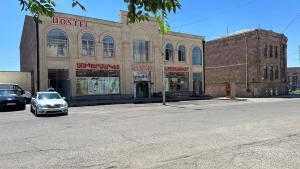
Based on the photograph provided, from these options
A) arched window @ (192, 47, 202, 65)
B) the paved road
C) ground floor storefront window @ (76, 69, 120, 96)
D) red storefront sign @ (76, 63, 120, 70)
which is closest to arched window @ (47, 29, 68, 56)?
red storefront sign @ (76, 63, 120, 70)

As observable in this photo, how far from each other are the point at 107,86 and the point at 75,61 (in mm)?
4695

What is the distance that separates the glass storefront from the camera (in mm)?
41219

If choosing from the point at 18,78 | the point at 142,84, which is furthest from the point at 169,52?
the point at 18,78

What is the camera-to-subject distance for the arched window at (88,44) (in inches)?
1316

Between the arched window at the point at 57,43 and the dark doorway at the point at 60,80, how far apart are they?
2032 millimetres

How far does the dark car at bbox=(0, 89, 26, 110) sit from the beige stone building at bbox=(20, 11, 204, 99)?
7615 millimetres

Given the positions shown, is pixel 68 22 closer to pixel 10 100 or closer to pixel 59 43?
pixel 59 43

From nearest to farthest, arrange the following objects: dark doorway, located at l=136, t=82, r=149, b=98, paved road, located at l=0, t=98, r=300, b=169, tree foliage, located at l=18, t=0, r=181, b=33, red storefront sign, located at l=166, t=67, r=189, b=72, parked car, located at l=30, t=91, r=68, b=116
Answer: tree foliage, located at l=18, t=0, r=181, b=33, paved road, located at l=0, t=98, r=300, b=169, parked car, located at l=30, t=91, r=68, b=116, dark doorway, located at l=136, t=82, r=149, b=98, red storefront sign, located at l=166, t=67, r=189, b=72

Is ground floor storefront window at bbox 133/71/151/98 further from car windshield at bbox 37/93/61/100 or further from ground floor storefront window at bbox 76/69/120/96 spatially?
car windshield at bbox 37/93/61/100

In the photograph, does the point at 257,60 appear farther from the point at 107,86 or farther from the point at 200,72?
the point at 107,86

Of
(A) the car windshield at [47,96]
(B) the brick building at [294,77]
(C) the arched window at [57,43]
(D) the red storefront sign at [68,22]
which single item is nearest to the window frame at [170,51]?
(D) the red storefront sign at [68,22]

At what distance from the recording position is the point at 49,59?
1228 inches

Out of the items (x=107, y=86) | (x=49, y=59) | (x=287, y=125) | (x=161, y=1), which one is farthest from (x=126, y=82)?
(x=161, y=1)

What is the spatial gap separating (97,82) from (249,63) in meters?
26.2
